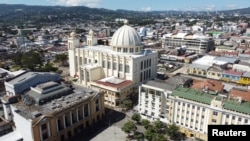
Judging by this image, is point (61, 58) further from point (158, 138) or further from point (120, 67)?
point (158, 138)

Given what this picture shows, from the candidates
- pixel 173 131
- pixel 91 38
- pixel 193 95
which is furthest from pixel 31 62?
pixel 193 95

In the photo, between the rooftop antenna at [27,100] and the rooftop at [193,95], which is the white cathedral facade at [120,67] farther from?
the rooftop antenna at [27,100]

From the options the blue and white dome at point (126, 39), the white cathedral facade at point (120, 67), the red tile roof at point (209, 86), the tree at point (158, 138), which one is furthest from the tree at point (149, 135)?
the blue and white dome at point (126, 39)

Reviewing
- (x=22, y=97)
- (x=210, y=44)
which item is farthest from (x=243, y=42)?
(x=22, y=97)

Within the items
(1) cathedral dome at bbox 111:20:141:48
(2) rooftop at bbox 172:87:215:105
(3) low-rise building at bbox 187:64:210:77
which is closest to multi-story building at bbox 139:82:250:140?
(2) rooftop at bbox 172:87:215:105

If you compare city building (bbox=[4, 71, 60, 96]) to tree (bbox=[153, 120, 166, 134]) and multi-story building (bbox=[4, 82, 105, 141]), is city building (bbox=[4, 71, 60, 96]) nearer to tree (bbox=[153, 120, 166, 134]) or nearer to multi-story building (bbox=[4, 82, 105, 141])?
multi-story building (bbox=[4, 82, 105, 141])

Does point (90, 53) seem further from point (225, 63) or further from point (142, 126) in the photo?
point (225, 63)
